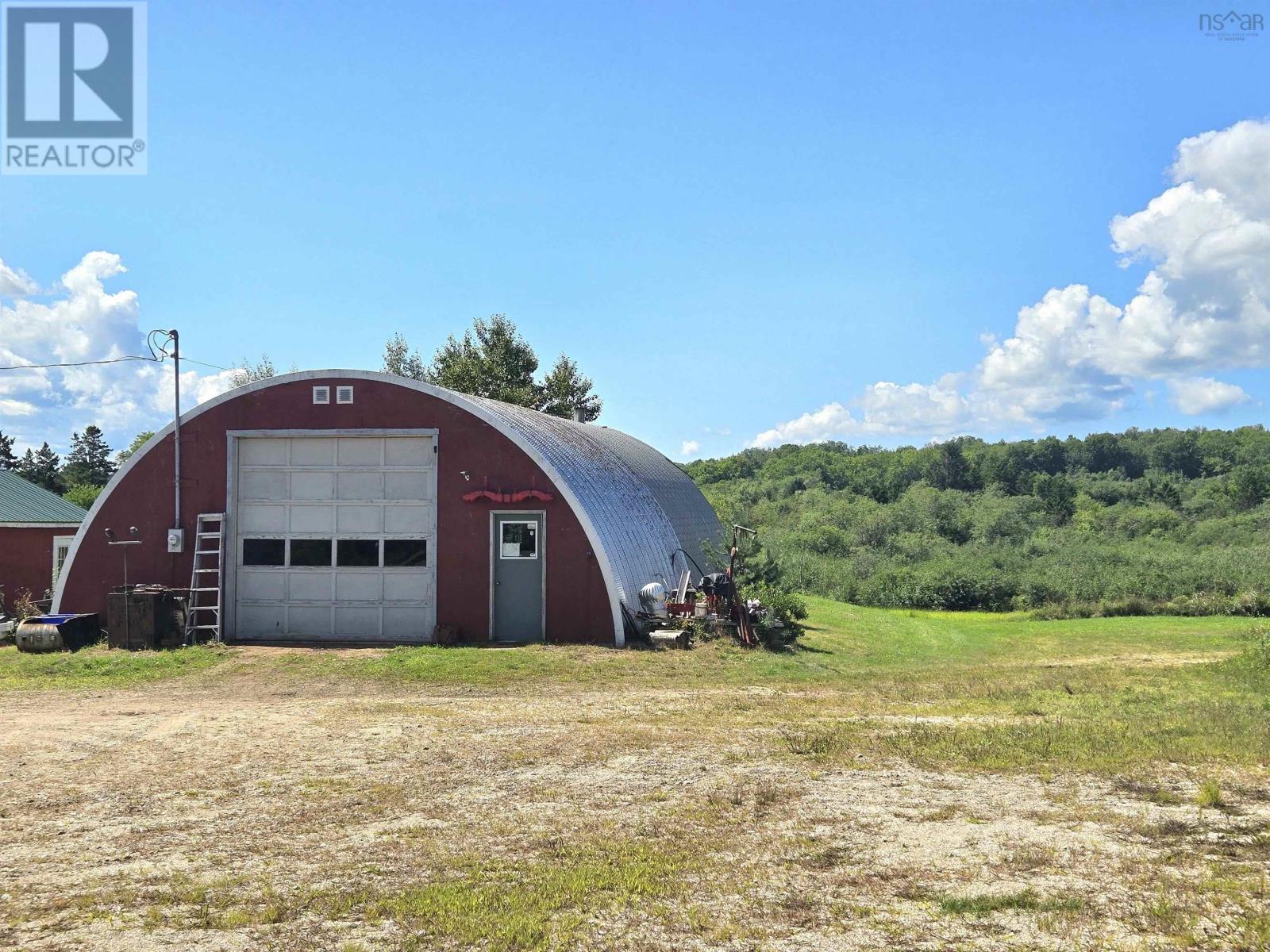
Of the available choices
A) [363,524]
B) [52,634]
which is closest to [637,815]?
[363,524]

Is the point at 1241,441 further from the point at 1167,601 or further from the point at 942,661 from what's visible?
the point at 942,661

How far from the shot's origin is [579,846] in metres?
7.34

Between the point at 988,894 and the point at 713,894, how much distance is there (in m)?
1.58

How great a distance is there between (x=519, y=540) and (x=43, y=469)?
59.5 m

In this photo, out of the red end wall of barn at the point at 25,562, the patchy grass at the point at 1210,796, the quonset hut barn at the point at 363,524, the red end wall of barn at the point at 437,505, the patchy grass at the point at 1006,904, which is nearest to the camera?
the patchy grass at the point at 1006,904

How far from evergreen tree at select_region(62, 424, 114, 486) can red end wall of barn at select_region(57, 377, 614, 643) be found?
43.4m

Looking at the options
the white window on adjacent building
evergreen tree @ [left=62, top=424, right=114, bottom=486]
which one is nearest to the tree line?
evergreen tree @ [left=62, top=424, right=114, bottom=486]

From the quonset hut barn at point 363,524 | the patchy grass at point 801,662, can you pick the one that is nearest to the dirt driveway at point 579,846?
the patchy grass at point 801,662

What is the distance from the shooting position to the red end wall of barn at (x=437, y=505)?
61.1ft

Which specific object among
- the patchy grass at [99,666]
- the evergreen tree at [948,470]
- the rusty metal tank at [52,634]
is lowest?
the patchy grass at [99,666]

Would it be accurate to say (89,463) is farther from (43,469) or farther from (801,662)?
(801,662)

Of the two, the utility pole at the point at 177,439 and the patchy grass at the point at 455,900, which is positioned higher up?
the utility pole at the point at 177,439

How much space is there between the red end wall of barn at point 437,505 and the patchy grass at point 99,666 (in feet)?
6.02

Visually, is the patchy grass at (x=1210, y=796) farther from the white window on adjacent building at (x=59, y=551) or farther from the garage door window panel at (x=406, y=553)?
the white window on adjacent building at (x=59, y=551)
